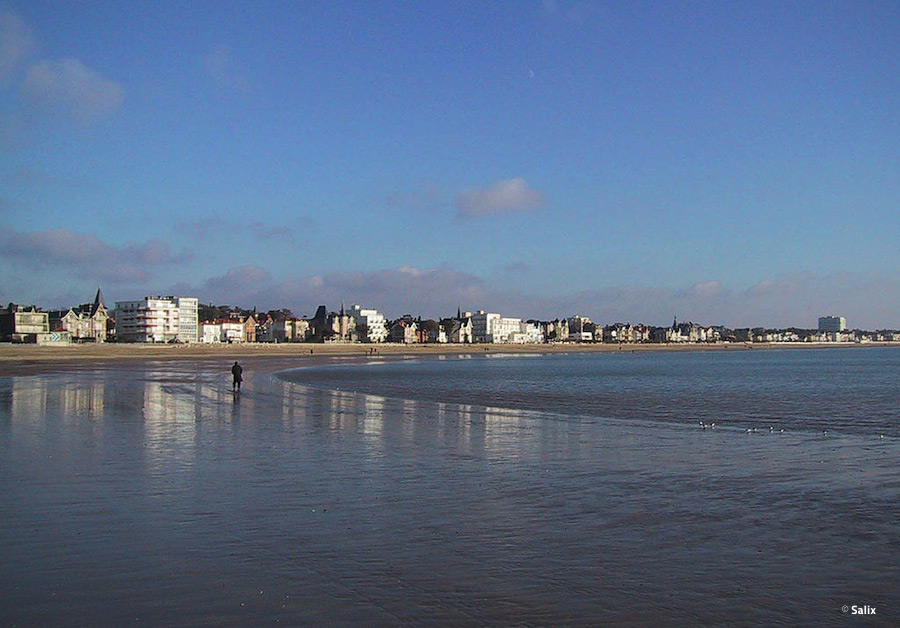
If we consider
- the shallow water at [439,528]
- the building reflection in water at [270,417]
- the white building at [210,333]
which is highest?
the white building at [210,333]

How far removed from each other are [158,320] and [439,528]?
16976 cm

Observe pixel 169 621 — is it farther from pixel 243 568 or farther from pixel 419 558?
pixel 419 558

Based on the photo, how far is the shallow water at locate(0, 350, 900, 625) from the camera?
707cm

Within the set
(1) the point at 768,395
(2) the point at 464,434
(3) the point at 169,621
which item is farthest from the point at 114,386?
(3) the point at 169,621

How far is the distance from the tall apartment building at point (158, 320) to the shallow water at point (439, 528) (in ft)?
512

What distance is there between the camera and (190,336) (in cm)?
17538

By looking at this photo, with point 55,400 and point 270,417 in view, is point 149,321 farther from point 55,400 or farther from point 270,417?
point 270,417

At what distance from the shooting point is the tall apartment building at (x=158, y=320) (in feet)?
548

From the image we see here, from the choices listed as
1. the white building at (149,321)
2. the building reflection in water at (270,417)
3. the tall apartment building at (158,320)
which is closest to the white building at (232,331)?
the tall apartment building at (158,320)

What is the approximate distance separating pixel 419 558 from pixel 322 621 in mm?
2097

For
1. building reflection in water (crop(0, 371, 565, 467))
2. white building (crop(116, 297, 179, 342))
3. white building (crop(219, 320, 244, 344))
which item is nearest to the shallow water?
building reflection in water (crop(0, 371, 565, 467))

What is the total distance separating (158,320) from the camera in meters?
168

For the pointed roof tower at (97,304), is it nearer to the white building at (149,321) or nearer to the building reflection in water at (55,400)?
the white building at (149,321)

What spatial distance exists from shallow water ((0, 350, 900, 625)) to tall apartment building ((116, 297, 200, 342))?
156068 mm
